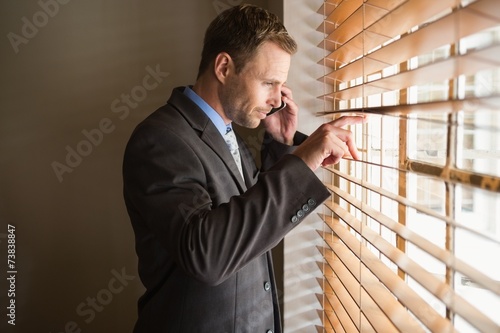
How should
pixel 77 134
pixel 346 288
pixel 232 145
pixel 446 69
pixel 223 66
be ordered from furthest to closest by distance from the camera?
1. pixel 77 134
2. pixel 232 145
3. pixel 223 66
4. pixel 346 288
5. pixel 446 69

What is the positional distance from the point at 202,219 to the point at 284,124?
61cm

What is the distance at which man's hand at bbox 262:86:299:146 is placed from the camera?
1.38 meters

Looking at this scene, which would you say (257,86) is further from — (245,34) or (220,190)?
(220,190)

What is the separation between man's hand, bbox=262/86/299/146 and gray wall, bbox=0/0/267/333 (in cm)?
69

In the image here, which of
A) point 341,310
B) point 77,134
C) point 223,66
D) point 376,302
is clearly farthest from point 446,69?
point 77,134

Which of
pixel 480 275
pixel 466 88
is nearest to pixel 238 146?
pixel 466 88

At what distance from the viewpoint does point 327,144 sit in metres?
0.92

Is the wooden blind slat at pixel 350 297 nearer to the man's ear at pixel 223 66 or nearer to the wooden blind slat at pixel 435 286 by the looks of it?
the wooden blind slat at pixel 435 286

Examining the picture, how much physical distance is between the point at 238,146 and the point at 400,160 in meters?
0.62

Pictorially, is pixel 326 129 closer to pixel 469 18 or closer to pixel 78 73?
pixel 469 18

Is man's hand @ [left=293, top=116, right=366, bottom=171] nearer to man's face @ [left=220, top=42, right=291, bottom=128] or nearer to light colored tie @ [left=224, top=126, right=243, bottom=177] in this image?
man's face @ [left=220, top=42, right=291, bottom=128]

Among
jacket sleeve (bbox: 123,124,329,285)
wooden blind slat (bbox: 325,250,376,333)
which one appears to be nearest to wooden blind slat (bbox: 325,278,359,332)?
wooden blind slat (bbox: 325,250,376,333)

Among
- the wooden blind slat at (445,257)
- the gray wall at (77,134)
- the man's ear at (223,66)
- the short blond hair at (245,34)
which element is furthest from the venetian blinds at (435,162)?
the gray wall at (77,134)

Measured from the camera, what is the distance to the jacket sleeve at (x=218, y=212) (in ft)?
2.87
